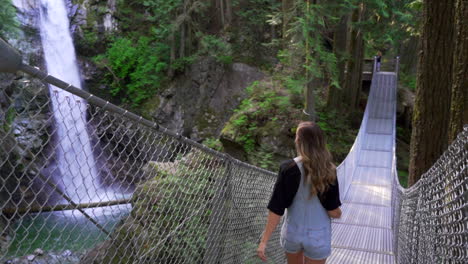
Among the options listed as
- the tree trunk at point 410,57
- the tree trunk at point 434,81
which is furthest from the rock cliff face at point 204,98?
the tree trunk at point 434,81

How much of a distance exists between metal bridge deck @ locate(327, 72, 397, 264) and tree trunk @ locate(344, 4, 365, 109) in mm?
592

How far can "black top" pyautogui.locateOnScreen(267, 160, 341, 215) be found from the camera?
6.77 feet

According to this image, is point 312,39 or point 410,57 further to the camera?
point 410,57

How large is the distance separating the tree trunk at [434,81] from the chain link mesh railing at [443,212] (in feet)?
5.12

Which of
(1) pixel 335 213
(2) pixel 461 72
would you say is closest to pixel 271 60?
(2) pixel 461 72

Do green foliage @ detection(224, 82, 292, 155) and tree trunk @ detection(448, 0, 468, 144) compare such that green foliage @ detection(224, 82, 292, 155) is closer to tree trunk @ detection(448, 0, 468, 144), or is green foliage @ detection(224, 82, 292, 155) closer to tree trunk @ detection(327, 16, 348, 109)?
tree trunk @ detection(327, 16, 348, 109)

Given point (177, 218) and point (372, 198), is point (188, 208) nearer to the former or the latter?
point (177, 218)

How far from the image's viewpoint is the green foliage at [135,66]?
14570 mm

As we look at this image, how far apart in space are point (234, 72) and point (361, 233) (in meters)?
9.04

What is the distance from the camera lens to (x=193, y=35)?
1480 centimetres

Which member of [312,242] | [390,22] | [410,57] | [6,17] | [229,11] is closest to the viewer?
[312,242]

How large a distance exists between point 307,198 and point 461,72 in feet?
4.93

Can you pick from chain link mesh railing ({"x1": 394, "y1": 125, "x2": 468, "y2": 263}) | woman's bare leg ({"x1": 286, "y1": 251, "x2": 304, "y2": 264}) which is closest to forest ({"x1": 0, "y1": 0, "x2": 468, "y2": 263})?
chain link mesh railing ({"x1": 394, "y1": 125, "x2": 468, "y2": 263})

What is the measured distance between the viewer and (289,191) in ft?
6.88
